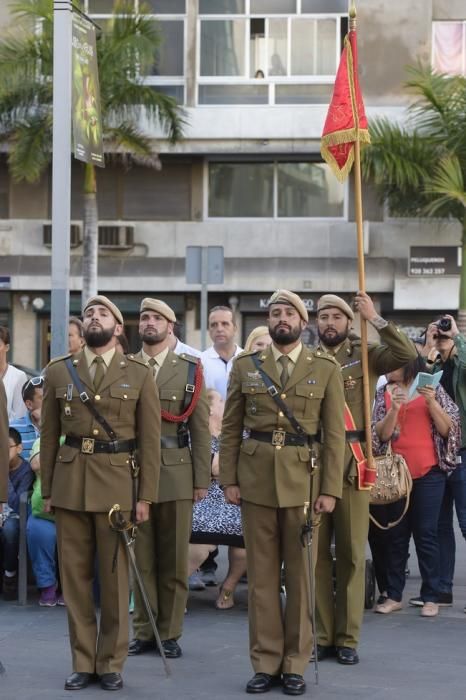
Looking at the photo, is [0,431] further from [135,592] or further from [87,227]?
[87,227]

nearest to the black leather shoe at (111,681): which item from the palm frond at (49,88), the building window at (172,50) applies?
the palm frond at (49,88)

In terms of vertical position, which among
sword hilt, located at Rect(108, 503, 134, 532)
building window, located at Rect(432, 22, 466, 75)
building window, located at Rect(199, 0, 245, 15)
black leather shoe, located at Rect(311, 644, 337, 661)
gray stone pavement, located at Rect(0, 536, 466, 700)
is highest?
building window, located at Rect(199, 0, 245, 15)

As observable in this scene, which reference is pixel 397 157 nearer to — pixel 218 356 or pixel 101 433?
pixel 218 356

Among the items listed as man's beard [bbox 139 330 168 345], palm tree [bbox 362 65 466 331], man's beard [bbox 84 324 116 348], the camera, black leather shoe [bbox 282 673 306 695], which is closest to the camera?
black leather shoe [bbox 282 673 306 695]

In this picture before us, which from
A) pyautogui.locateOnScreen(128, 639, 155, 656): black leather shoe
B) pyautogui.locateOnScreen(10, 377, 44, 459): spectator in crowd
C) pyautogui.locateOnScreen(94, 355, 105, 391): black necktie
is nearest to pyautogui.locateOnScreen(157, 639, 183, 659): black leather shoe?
pyautogui.locateOnScreen(128, 639, 155, 656): black leather shoe

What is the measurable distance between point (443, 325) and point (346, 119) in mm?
2060

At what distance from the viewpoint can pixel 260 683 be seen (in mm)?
7023

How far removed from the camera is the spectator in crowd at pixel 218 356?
10.9 meters

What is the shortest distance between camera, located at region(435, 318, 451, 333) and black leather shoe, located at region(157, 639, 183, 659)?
10.7ft

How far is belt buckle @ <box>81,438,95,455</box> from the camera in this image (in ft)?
23.3

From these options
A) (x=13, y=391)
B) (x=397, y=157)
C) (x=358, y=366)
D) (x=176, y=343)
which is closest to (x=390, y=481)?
(x=358, y=366)

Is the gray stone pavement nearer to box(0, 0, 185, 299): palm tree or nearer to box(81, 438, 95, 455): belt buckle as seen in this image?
box(81, 438, 95, 455): belt buckle

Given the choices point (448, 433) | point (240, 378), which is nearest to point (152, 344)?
point (240, 378)

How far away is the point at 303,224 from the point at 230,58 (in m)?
4.04
